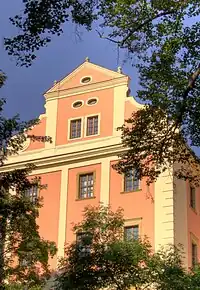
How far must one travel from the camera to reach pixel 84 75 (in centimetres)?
3353

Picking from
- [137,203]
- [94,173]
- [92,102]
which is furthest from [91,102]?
[137,203]

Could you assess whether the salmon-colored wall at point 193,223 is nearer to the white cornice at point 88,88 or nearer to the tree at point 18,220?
the white cornice at point 88,88

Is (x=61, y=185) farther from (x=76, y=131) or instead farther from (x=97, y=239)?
(x=97, y=239)

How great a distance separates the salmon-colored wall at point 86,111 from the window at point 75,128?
9.4 inches

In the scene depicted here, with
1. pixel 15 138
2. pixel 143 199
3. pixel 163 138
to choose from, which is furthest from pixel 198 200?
pixel 15 138

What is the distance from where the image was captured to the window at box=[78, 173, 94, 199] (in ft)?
101

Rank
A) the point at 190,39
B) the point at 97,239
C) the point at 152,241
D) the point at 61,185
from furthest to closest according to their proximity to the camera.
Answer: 1. the point at 61,185
2. the point at 152,241
3. the point at 97,239
4. the point at 190,39

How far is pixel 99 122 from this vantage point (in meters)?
31.8

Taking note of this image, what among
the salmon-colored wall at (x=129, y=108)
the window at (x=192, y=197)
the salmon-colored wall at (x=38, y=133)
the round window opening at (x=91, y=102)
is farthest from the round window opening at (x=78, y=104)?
the window at (x=192, y=197)

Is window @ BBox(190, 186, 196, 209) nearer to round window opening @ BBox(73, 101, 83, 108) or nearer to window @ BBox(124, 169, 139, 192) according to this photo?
window @ BBox(124, 169, 139, 192)

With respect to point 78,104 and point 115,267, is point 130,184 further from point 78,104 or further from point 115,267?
point 115,267

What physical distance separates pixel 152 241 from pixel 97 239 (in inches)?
282

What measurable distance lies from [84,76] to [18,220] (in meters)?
16.0

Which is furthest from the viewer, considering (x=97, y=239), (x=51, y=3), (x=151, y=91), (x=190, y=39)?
(x=97, y=239)
